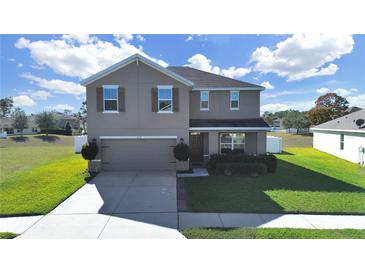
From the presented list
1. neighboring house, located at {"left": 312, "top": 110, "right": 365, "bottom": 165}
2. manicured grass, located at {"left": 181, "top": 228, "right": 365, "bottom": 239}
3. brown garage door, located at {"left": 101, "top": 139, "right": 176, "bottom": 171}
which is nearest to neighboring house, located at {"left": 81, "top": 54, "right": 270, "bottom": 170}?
brown garage door, located at {"left": 101, "top": 139, "right": 176, "bottom": 171}

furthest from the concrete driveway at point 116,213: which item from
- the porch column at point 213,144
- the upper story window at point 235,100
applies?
the upper story window at point 235,100

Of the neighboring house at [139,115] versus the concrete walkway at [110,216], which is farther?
the neighboring house at [139,115]

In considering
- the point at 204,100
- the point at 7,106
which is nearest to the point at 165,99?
the point at 204,100

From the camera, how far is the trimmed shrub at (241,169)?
36.1 feet

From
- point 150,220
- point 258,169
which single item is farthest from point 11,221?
point 258,169

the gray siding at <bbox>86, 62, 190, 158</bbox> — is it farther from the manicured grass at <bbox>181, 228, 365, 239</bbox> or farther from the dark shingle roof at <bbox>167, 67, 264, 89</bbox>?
the manicured grass at <bbox>181, 228, 365, 239</bbox>

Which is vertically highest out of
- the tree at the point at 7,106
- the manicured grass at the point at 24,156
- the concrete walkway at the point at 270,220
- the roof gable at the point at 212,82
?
the tree at the point at 7,106

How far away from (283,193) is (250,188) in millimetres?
1312

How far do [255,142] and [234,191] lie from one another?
19.1ft

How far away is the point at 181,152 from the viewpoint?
11.1m

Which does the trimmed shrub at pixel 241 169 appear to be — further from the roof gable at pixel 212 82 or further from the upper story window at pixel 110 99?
the upper story window at pixel 110 99

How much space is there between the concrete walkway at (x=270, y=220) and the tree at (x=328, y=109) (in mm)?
47294

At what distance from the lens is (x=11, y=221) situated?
604cm

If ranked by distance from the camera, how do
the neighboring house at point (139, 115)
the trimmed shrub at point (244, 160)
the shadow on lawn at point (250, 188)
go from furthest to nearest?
the trimmed shrub at point (244, 160)
the neighboring house at point (139, 115)
the shadow on lawn at point (250, 188)
